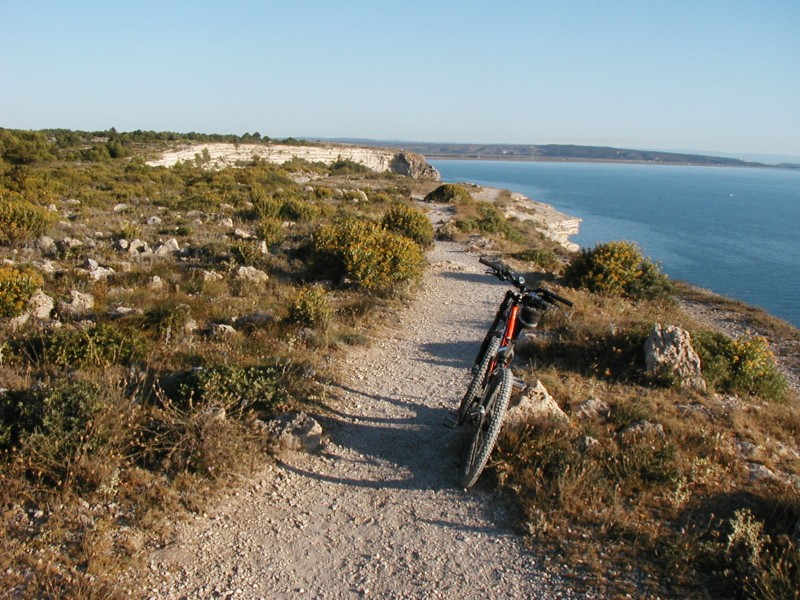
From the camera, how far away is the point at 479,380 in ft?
16.6

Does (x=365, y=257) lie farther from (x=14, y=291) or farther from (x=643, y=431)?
(x=643, y=431)

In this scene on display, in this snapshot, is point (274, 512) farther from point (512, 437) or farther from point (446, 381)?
point (446, 381)

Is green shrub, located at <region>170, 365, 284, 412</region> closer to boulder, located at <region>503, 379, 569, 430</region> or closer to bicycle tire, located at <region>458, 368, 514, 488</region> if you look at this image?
bicycle tire, located at <region>458, 368, 514, 488</region>

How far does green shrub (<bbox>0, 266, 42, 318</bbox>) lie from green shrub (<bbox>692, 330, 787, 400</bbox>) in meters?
8.99

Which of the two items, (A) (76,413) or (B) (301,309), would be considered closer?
(A) (76,413)

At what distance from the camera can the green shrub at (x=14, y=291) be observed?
24.2ft

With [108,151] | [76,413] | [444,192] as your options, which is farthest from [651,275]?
[108,151]

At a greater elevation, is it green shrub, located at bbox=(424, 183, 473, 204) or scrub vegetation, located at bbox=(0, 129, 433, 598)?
green shrub, located at bbox=(424, 183, 473, 204)

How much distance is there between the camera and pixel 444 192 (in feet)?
103

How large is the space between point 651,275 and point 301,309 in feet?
26.9

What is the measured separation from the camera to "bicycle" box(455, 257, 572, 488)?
14.1ft

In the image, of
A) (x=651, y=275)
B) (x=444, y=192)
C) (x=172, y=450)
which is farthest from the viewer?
(x=444, y=192)

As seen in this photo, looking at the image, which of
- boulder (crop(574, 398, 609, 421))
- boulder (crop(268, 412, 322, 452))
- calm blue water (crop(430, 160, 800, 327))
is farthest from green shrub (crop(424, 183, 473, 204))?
boulder (crop(268, 412, 322, 452))

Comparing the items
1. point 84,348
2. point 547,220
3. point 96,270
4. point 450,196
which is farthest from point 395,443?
point 547,220
